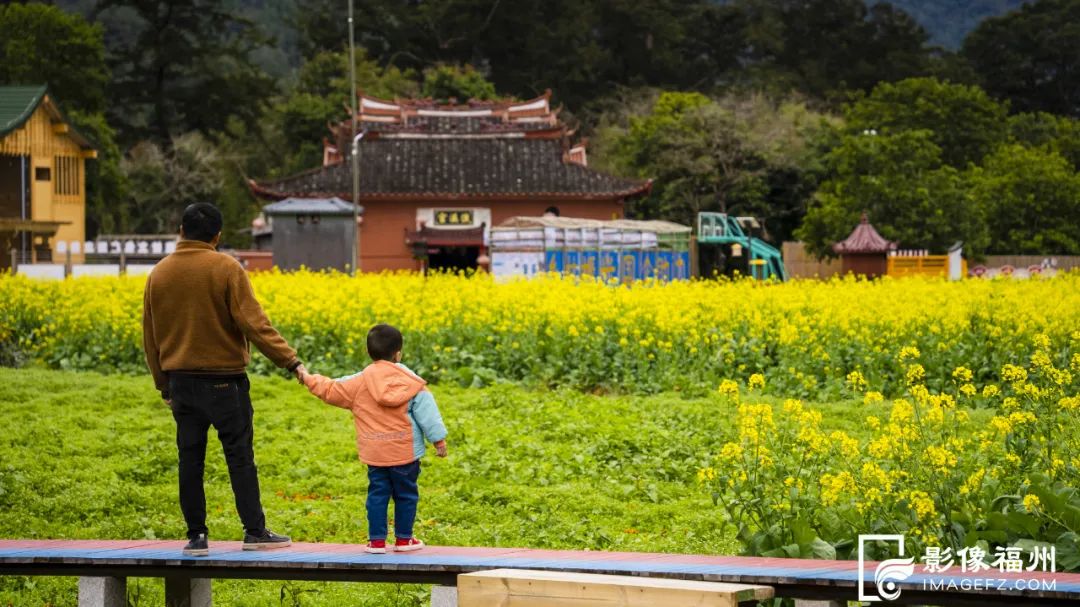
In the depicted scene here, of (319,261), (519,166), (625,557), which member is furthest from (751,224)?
(625,557)

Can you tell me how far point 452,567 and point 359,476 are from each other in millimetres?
4884

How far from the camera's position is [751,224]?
47.3 meters

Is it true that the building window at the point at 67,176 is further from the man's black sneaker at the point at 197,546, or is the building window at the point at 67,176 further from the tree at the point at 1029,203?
the man's black sneaker at the point at 197,546

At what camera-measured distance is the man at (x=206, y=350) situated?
6.79 metres

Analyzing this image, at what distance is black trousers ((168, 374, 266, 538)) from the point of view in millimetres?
6785

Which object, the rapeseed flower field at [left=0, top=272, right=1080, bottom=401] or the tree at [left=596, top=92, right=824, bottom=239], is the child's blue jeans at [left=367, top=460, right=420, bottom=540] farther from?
the tree at [left=596, top=92, right=824, bottom=239]

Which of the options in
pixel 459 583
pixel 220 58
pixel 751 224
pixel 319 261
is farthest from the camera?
pixel 220 58

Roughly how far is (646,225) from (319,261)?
9.32 meters

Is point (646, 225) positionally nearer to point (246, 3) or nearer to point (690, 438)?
point (690, 438)

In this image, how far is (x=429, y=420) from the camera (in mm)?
6781

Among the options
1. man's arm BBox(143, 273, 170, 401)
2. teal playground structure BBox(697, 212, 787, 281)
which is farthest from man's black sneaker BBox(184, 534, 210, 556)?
teal playground structure BBox(697, 212, 787, 281)

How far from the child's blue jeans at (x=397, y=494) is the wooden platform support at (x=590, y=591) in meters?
1.08

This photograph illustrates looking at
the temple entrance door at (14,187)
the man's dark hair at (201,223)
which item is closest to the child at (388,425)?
the man's dark hair at (201,223)

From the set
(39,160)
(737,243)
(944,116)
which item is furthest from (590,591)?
(944,116)
